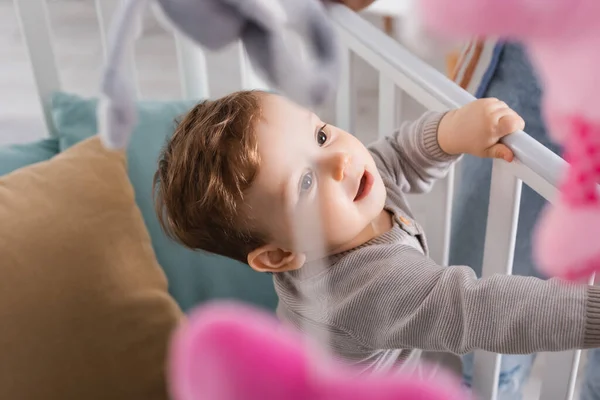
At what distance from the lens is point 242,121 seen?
0.45 meters

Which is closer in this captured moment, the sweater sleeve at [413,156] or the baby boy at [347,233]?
the baby boy at [347,233]

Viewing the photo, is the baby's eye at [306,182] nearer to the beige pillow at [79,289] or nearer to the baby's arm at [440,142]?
the baby's arm at [440,142]

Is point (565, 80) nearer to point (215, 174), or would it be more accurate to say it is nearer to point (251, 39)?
point (251, 39)

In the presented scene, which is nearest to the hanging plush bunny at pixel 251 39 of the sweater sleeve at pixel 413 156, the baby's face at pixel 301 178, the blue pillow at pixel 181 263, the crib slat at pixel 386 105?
the baby's face at pixel 301 178

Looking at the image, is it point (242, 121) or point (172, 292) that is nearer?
point (242, 121)

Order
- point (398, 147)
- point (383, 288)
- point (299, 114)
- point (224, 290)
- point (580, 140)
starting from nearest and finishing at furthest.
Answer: point (580, 140), point (299, 114), point (383, 288), point (398, 147), point (224, 290)

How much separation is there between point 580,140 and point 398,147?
547mm

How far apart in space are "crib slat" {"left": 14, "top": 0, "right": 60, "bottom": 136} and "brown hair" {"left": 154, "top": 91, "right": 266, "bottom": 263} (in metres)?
0.50

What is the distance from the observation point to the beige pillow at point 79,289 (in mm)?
757

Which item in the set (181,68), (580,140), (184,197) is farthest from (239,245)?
(181,68)

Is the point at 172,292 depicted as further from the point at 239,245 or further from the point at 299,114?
the point at 299,114

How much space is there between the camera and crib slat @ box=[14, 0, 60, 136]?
0.96 meters

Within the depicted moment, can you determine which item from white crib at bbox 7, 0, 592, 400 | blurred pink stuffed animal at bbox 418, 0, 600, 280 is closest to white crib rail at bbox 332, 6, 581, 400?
white crib at bbox 7, 0, 592, 400

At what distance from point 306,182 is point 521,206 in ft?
1.53
